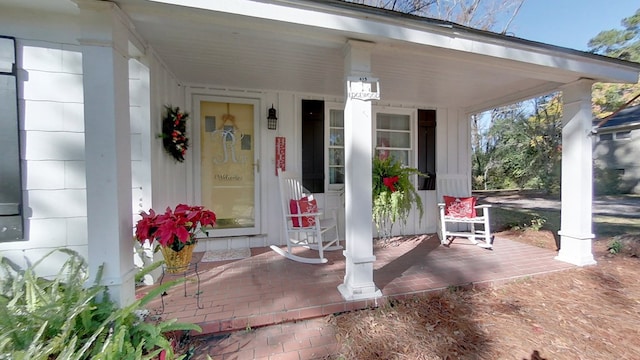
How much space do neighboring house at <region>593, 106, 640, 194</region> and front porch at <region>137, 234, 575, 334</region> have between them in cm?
1221

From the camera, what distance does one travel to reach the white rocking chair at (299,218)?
120 inches

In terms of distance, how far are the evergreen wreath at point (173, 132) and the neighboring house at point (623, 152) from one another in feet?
48.9

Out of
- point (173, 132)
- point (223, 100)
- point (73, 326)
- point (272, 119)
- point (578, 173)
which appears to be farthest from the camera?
point (272, 119)

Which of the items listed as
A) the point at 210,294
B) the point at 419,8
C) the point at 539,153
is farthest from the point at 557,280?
the point at 539,153

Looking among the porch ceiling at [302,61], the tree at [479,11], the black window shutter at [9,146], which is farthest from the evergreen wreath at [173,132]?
the tree at [479,11]

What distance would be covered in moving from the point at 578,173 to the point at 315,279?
299cm

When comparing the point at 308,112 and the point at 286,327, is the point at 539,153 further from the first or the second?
the point at 286,327

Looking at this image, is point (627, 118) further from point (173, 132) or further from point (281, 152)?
point (173, 132)

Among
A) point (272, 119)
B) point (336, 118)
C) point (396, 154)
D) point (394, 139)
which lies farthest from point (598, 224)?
point (272, 119)

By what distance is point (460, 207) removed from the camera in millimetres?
3803

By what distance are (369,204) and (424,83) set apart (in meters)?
2.00

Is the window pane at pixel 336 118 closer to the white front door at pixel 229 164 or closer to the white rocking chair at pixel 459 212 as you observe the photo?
the white front door at pixel 229 164

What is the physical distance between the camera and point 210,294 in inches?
87.6

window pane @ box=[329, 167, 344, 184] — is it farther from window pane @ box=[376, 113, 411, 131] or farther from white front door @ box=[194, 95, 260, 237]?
white front door @ box=[194, 95, 260, 237]
